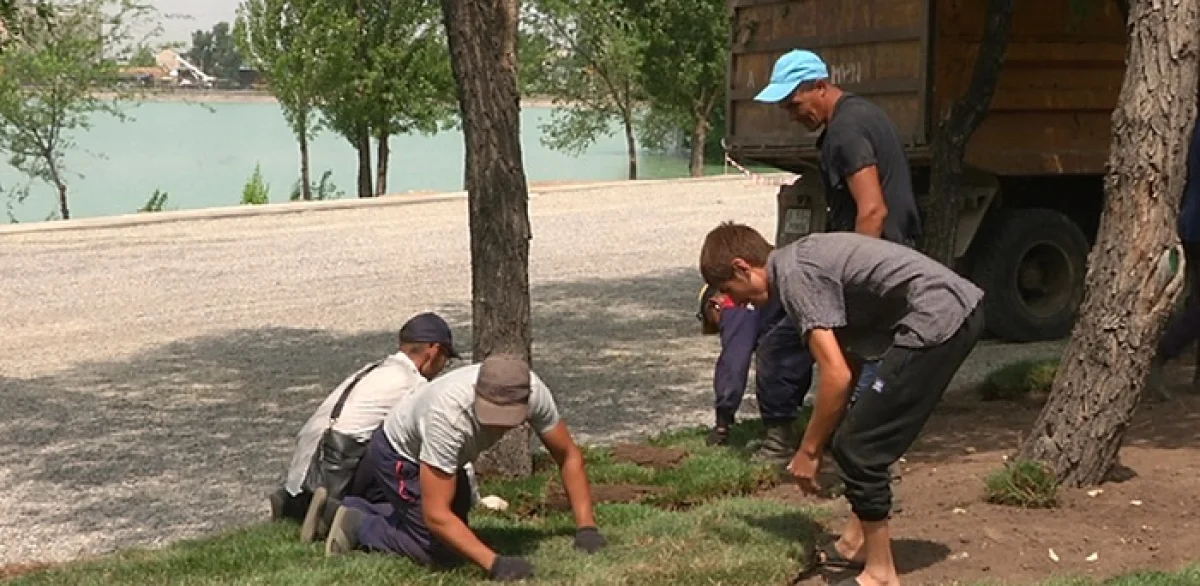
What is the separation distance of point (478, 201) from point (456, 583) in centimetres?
207

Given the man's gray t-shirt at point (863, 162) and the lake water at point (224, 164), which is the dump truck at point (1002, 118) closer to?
the man's gray t-shirt at point (863, 162)

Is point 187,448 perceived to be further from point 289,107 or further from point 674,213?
point 289,107

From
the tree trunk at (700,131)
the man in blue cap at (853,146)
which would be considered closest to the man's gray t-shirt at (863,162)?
the man in blue cap at (853,146)

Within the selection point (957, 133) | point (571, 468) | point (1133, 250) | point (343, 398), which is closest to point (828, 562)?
point (571, 468)

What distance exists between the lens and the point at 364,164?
117 feet

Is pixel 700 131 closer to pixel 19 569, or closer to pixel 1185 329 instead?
pixel 1185 329

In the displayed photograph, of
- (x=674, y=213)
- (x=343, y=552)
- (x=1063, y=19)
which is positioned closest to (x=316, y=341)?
(x=1063, y=19)

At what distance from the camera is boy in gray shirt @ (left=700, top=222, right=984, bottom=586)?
5.39 metres

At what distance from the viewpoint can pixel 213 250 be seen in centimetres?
1981

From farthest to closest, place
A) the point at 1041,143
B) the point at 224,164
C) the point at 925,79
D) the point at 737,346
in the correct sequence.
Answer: the point at 224,164
the point at 1041,143
the point at 925,79
the point at 737,346

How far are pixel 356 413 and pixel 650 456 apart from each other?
1747 mm

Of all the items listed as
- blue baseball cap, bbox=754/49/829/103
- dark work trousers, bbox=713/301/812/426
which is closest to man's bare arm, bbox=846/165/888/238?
blue baseball cap, bbox=754/49/829/103

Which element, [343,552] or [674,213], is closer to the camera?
[343,552]

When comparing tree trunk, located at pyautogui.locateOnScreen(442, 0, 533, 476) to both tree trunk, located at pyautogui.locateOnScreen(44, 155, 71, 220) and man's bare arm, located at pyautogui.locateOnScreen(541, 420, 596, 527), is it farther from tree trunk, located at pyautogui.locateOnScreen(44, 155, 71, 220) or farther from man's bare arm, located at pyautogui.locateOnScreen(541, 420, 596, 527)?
tree trunk, located at pyautogui.locateOnScreen(44, 155, 71, 220)
